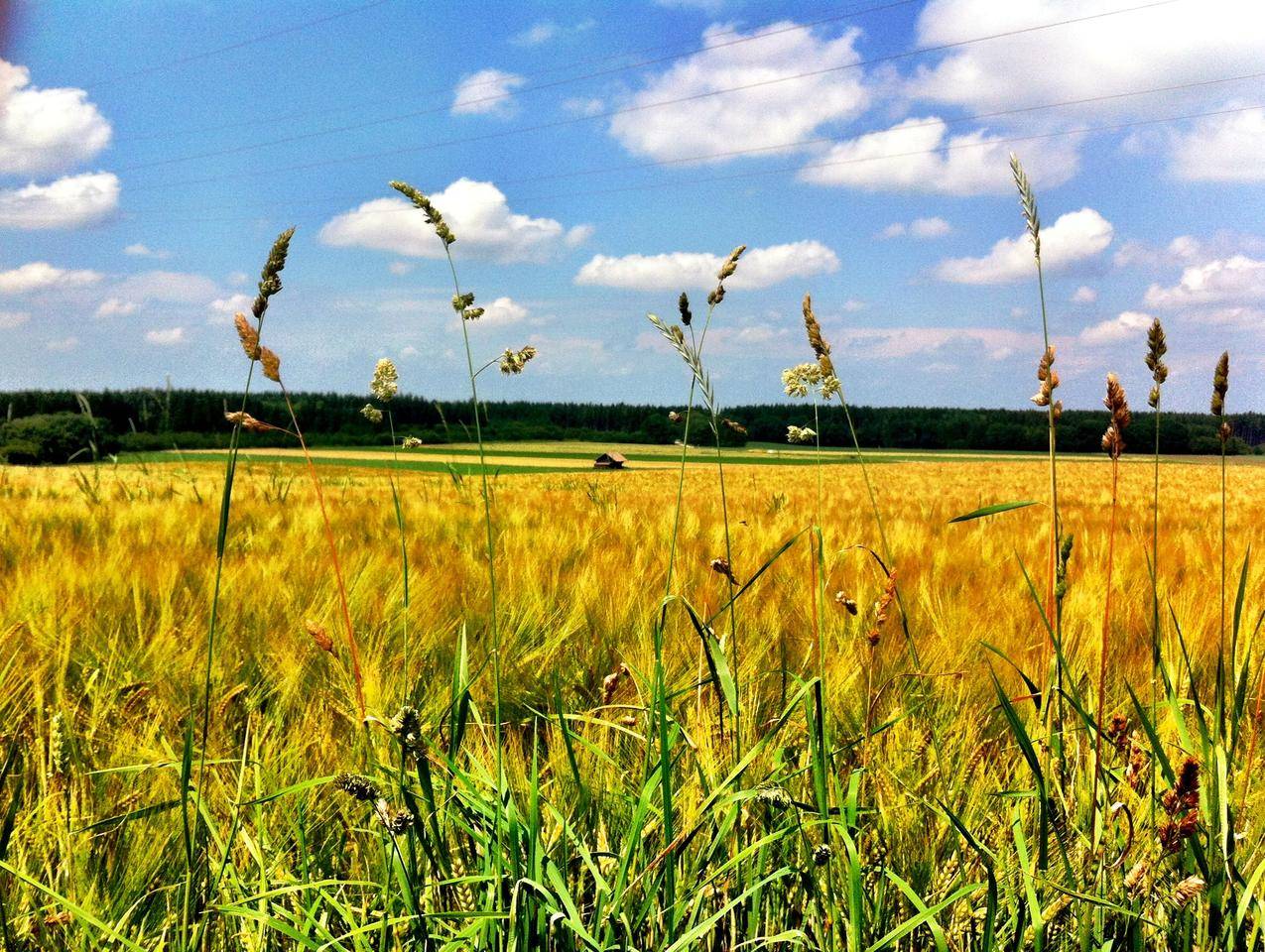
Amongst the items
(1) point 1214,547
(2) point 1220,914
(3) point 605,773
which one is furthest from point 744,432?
(1) point 1214,547

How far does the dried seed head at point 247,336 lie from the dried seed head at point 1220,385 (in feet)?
4.28

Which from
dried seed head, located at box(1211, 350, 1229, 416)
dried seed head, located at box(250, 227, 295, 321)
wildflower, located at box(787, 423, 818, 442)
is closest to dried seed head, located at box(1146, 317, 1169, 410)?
dried seed head, located at box(1211, 350, 1229, 416)

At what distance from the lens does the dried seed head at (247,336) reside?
99cm

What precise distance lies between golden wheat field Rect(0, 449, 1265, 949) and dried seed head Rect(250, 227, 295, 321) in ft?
1.57

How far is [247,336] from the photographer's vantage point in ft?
3.27

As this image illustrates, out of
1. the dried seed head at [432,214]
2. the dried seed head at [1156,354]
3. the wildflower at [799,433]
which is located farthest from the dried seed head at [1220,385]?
the dried seed head at [432,214]

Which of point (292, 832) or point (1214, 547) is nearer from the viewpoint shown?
point (292, 832)

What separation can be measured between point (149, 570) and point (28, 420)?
2522 cm

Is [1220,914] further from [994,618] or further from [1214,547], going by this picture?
[1214,547]

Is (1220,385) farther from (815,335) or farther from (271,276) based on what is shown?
(271,276)

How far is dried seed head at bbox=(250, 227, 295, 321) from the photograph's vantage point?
3.23 feet

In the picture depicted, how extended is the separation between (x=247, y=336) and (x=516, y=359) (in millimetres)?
582

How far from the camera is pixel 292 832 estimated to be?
48.4 inches

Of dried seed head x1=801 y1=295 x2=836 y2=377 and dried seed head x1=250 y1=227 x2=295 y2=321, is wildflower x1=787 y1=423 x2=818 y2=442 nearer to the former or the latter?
dried seed head x1=801 y1=295 x2=836 y2=377
